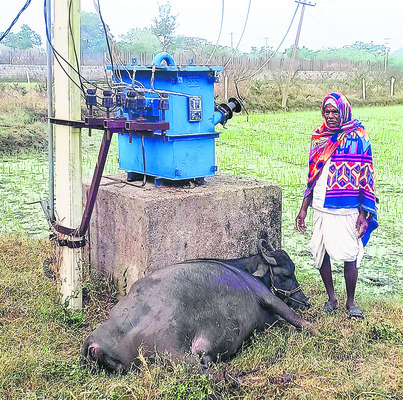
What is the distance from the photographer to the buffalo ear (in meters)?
4.19

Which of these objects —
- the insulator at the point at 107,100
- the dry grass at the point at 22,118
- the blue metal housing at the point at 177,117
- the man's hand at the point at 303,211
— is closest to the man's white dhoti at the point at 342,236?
the man's hand at the point at 303,211

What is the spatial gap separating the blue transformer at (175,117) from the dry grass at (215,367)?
106cm

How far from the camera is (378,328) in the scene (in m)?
4.00

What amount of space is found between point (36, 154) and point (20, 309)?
7.92 m

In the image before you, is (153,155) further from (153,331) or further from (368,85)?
(368,85)

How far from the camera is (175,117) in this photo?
442cm

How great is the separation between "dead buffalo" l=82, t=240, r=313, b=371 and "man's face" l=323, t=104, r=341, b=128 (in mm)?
1146

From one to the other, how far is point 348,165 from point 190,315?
1.57m

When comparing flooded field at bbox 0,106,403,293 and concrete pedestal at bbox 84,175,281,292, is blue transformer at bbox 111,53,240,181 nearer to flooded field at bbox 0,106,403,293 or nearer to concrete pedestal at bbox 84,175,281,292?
concrete pedestal at bbox 84,175,281,292

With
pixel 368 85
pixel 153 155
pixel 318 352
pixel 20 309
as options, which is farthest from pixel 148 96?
pixel 368 85

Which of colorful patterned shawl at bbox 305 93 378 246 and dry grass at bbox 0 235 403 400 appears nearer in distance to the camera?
dry grass at bbox 0 235 403 400

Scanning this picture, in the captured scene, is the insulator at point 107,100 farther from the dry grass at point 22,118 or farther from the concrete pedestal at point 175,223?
the dry grass at point 22,118

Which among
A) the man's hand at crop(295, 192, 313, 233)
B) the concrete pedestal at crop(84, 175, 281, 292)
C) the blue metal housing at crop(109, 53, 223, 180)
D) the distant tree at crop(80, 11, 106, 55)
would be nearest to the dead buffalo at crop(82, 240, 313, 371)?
the concrete pedestal at crop(84, 175, 281, 292)

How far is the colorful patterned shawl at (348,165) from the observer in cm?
418
